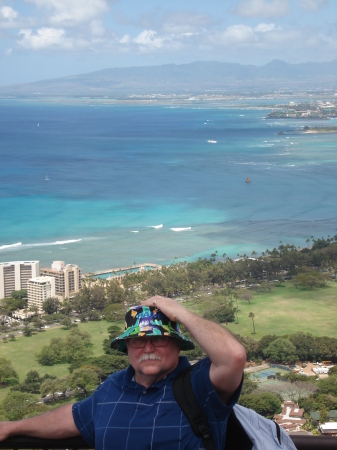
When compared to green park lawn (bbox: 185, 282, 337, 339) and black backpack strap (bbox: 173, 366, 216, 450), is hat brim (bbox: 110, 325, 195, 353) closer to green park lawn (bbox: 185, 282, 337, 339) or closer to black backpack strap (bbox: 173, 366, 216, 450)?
black backpack strap (bbox: 173, 366, 216, 450)

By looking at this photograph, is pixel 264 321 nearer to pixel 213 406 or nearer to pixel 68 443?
pixel 68 443

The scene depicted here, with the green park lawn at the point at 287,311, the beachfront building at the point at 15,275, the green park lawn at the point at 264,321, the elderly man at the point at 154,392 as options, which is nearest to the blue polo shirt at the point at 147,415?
the elderly man at the point at 154,392

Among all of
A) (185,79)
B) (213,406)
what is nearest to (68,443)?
(213,406)

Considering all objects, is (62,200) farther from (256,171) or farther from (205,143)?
(205,143)

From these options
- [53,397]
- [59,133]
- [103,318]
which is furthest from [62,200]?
[59,133]

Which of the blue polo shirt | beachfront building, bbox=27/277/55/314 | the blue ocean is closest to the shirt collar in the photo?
the blue polo shirt

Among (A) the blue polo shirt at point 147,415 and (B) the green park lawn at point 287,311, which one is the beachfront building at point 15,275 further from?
(A) the blue polo shirt at point 147,415

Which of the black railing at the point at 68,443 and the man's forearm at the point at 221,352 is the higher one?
the man's forearm at the point at 221,352
